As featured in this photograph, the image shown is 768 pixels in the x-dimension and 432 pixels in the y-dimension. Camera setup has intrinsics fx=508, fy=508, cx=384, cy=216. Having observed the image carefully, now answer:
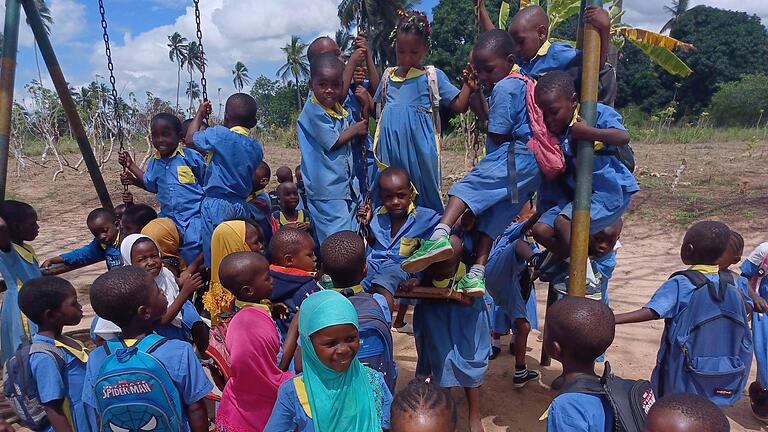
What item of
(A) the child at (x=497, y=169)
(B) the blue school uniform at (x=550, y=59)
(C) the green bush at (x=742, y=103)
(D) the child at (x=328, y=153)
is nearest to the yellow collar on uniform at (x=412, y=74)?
(D) the child at (x=328, y=153)

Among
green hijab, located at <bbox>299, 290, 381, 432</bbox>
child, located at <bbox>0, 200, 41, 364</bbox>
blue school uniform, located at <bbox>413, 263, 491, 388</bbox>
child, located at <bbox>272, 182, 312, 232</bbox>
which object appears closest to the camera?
green hijab, located at <bbox>299, 290, 381, 432</bbox>

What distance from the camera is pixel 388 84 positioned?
157 inches

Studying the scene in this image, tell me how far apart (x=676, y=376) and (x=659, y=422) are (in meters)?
1.55

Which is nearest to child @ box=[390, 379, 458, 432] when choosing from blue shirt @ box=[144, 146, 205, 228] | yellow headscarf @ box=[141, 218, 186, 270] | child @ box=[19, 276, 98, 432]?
child @ box=[19, 276, 98, 432]

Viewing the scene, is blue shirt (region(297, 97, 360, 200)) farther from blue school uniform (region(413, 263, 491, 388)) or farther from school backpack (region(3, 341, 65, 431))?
school backpack (region(3, 341, 65, 431))

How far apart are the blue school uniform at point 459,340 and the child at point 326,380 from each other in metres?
1.33

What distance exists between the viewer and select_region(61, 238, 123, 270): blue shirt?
4.11 m

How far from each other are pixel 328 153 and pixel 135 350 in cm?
216

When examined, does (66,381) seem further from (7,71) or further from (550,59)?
(550,59)

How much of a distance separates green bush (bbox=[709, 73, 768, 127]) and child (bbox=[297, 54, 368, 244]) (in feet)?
95.3

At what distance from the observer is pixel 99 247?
423cm

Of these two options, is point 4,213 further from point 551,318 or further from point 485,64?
point 551,318

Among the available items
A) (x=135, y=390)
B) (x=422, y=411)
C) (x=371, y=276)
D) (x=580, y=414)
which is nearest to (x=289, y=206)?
(x=371, y=276)

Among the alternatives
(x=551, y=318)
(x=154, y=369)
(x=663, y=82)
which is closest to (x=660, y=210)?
(x=551, y=318)
